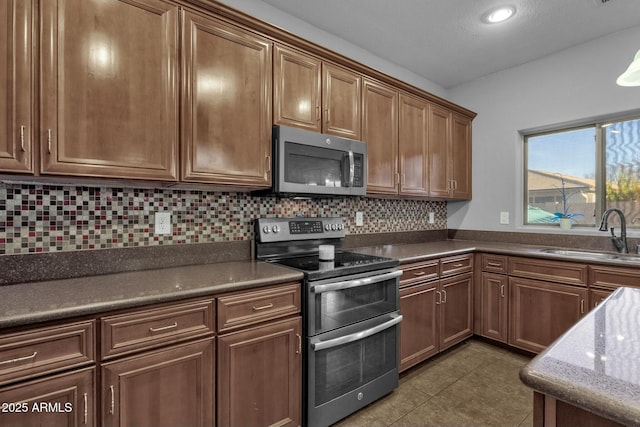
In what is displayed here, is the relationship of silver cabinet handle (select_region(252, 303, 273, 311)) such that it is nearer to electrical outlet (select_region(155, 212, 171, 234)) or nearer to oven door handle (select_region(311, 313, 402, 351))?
oven door handle (select_region(311, 313, 402, 351))

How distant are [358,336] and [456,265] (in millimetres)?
1311

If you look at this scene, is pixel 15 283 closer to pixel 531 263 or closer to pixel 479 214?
pixel 531 263

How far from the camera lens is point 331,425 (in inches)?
73.2

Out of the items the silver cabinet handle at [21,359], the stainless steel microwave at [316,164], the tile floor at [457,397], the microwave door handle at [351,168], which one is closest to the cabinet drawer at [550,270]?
the tile floor at [457,397]

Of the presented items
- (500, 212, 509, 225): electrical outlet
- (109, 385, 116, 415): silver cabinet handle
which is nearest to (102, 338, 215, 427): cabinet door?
(109, 385, 116, 415): silver cabinet handle

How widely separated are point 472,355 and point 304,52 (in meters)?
2.71

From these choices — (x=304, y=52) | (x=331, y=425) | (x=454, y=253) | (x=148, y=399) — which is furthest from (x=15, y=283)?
(x=454, y=253)

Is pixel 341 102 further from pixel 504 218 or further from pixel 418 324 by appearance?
pixel 504 218

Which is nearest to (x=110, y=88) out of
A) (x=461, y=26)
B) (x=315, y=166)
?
(x=315, y=166)

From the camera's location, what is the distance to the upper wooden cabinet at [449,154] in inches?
123

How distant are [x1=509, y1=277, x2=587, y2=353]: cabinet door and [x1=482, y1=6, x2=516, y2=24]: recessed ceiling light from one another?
2037mm

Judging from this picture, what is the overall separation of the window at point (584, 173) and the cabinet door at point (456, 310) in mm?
1117

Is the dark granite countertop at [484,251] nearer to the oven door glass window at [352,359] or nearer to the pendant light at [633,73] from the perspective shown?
the oven door glass window at [352,359]

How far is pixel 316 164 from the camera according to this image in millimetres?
2186
